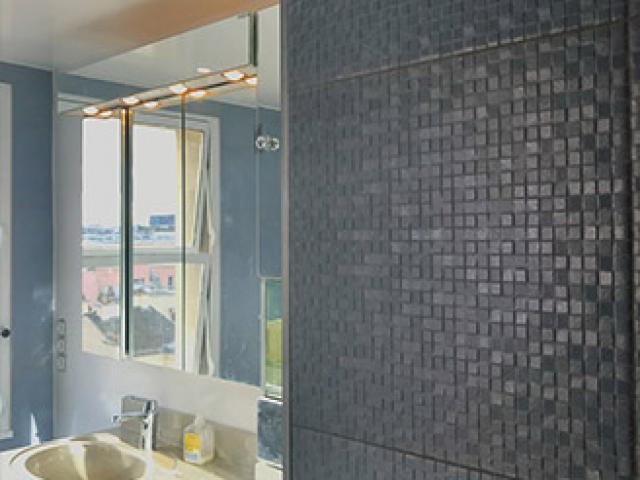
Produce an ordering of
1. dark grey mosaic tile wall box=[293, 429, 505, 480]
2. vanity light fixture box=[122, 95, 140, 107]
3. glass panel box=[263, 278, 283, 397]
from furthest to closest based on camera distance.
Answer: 1. vanity light fixture box=[122, 95, 140, 107]
2. glass panel box=[263, 278, 283, 397]
3. dark grey mosaic tile wall box=[293, 429, 505, 480]

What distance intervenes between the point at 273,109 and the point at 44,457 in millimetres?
1263

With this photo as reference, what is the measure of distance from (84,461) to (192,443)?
0.41 m

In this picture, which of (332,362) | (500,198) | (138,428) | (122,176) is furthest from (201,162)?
(500,198)

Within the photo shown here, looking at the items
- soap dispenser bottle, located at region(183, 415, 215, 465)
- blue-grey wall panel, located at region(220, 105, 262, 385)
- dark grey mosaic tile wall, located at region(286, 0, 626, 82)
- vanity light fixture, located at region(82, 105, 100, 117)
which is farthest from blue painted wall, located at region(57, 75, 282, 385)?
dark grey mosaic tile wall, located at region(286, 0, 626, 82)

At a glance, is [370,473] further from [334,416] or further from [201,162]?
[201,162]

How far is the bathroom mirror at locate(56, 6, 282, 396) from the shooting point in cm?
150

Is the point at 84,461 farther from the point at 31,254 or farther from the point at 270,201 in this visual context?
the point at 270,201

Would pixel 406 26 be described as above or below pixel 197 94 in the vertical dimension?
below

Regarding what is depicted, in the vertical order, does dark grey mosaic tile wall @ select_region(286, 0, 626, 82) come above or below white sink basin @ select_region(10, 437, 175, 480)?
above

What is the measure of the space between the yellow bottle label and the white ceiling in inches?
45.0

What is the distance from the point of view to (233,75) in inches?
66.1

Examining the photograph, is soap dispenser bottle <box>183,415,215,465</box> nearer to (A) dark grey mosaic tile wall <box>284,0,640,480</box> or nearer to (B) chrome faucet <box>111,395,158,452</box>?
(B) chrome faucet <box>111,395,158,452</box>

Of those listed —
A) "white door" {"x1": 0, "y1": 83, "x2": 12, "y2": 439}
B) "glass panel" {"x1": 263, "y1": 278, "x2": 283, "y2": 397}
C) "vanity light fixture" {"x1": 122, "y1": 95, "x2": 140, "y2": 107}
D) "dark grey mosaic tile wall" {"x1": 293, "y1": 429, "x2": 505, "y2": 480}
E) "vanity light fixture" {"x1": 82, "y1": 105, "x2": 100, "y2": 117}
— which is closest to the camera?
"dark grey mosaic tile wall" {"x1": 293, "y1": 429, "x2": 505, "y2": 480}

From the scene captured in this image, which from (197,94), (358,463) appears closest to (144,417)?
(197,94)
